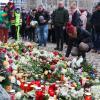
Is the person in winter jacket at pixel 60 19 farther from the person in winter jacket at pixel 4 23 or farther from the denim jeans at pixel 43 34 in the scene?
the person in winter jacket at pixel 4 23

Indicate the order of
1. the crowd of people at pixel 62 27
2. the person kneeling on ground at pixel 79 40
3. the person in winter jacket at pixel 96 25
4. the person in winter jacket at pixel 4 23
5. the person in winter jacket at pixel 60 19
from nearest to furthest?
the person kneeling on ground at pixel 79 40
the crowd of people at pixel 62 27
the person in winter jacket at pixel 96 25
the person in winter jacket at pixel 60 19
the person in winter jacket at pixel 4 23

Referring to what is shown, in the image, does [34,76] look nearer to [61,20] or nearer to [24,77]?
[24,77]

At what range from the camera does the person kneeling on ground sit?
12.8 m

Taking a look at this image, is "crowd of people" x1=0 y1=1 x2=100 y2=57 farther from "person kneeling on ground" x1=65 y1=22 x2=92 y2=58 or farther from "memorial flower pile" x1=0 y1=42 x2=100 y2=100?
"memorial flower pile" x1=0 y1=42 x2=100 y2=100

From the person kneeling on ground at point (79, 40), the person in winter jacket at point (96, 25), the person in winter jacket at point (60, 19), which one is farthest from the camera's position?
the person in winter jacket at point (60, 19)

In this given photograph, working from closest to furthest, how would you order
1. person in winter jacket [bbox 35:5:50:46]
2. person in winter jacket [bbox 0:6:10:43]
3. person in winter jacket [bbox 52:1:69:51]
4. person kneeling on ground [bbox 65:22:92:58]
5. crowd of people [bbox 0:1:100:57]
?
person kneeling on ground [bbox 65:22:92:58] < crowd of people [bbox 0:1:100:57] < person in winter jacket [bbox 52:1:69:51] < person in winter jacket [bbox 35:5:50:46] < person in winter jacket [bbox 0:6:10:43]

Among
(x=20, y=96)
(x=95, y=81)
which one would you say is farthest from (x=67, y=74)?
(x=20, y=96)

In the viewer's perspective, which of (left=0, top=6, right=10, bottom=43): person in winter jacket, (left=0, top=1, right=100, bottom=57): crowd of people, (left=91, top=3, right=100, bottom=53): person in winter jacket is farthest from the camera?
(left=0, top=6, right=10, bottom=43): person in winter jacket

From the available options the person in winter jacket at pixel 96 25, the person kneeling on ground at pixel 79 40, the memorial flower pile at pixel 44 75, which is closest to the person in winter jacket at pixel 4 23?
the person in winter jacket at pixel 96 25

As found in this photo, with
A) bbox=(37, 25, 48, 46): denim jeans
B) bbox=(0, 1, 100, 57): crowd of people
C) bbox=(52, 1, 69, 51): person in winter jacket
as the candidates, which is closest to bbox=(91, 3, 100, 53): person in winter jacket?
bbox=(0, 1, 100, 57): crowd of people

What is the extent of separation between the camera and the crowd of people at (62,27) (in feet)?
43.2

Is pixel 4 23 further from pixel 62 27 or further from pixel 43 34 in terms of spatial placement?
pixel 62 27

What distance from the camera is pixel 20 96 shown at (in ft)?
20.6

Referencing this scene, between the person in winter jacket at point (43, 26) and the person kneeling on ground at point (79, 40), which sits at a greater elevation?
the person kneeling on ground at point (79, 40)
